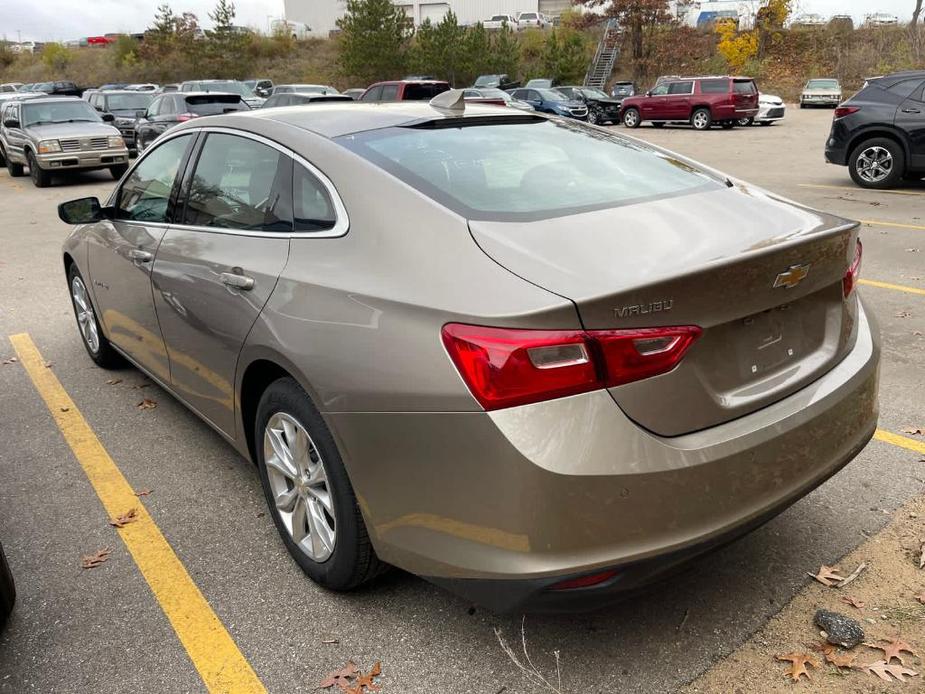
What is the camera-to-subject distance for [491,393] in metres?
1.93

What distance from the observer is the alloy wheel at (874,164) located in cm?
1131

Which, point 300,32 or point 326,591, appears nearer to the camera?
point 326,591

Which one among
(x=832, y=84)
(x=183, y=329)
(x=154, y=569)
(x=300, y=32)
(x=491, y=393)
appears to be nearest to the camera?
(x=491, y=393)

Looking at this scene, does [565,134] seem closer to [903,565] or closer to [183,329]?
[183,329]

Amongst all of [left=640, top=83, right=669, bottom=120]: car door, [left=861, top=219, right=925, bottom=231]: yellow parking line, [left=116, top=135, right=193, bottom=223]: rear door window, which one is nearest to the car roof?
[left=116, top=135, right=193, bottom=223]: rear door window

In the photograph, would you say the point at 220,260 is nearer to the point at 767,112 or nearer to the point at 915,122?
the point at 915,122

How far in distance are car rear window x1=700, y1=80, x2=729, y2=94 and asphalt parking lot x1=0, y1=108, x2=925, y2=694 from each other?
2373 centimetres

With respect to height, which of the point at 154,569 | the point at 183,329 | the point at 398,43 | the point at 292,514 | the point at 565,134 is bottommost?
the point at 154,569

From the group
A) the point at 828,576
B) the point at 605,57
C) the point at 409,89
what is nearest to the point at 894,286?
the point at 828,576

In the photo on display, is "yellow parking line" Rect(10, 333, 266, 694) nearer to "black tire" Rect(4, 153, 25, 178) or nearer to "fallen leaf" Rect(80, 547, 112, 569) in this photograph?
"fallen leaf" Rect(80, 547, 112, 569)

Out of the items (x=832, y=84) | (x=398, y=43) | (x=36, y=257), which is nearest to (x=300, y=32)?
(x=398, y=43)

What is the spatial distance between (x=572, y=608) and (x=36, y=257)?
29.7ft

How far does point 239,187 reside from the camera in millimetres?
3145

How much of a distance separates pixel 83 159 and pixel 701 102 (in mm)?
19826
